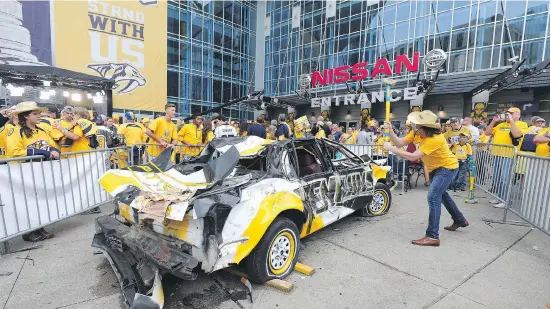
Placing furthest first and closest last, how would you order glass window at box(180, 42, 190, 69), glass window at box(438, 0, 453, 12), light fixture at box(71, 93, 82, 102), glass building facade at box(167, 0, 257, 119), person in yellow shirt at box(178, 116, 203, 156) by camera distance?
1. glass window at box(180, 42, 190, 69)
2. glass building facade at box(167, 0, 257, 119)
3. glass window at box(438, 0, 453, 12)
4. light fixture at box(71, 93, 82, 102)
5. person in yellow shirt at box(178, 116, 203, 156)

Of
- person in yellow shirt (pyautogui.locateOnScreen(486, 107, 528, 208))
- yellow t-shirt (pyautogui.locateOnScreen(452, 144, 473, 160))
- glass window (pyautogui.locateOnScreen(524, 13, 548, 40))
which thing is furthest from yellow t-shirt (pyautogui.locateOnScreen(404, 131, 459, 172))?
glass window (pyautogui.locateOnScreen(524, 13, 548, 40))

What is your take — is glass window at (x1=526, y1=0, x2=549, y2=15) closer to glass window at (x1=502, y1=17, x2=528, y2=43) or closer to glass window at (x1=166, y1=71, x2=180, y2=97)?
glass window at (x1=502, y1=17, x2=528, y2=43)

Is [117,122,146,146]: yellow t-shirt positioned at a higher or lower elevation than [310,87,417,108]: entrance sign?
lower

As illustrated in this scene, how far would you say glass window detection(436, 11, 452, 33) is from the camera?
20906mm

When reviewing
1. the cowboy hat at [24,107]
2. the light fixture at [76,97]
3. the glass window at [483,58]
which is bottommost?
the cowboy hat at [24,107]

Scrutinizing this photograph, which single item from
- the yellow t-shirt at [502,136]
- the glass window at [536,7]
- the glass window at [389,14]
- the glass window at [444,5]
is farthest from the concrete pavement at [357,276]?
the glass window at [389,14]

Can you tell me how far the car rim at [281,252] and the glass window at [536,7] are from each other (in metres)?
22.4

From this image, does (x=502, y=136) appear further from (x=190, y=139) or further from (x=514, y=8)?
(x=514, y=8)

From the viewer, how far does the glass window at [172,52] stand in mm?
25203

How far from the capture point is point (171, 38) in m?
25.3

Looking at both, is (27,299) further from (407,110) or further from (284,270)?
(407,110)

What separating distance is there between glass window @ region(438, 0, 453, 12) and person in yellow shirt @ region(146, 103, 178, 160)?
22532 mm

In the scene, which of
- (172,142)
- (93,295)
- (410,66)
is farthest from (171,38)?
(93,295)

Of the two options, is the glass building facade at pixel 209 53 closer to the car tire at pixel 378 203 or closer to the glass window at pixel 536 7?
the glass window at pixel 536 7
